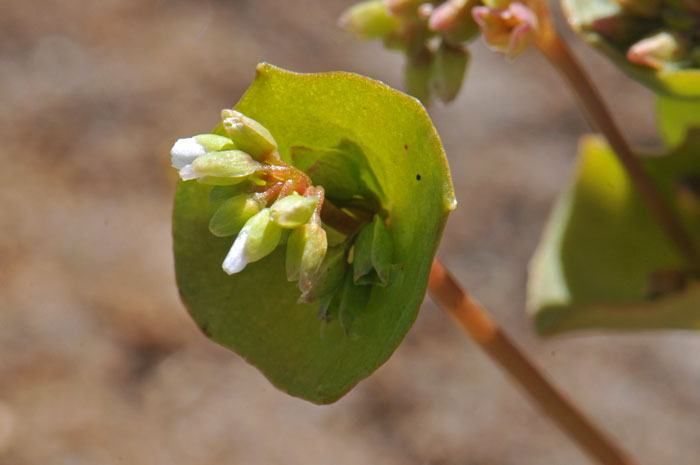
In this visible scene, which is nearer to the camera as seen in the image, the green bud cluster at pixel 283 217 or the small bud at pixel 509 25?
the green bud cluster at pixel 283 217

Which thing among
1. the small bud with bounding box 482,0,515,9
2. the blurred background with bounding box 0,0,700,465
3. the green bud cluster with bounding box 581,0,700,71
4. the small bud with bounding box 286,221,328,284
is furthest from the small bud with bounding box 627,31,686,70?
the blurred background with bounding box 0,0,700,465

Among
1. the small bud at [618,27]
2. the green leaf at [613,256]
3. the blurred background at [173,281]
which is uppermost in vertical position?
the small bud at [618,27]

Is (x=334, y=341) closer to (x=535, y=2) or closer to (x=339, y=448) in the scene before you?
(x=535, y=2)

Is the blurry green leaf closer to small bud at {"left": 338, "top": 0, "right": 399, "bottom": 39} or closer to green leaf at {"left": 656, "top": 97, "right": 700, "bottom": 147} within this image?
small bud at {"left": 338, "top": 0, "right": 399, "bottom": 39}

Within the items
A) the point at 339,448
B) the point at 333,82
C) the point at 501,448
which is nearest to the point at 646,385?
the point at 501,448

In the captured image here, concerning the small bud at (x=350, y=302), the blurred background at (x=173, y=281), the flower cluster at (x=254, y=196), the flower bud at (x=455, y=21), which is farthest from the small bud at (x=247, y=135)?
the blurred background at (x=173, y=281)

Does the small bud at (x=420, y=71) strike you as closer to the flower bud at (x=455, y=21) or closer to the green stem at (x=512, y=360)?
the flower bud at (x=455, y=21)
